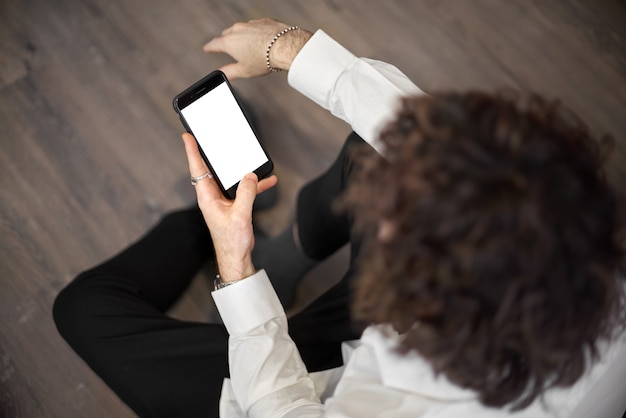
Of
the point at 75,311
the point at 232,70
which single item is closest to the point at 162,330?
the point at 75,311

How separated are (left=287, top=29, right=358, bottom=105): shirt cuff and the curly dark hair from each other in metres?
0.35

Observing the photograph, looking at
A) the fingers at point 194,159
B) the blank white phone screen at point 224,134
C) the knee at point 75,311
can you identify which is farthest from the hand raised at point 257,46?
the knee at point 75,311

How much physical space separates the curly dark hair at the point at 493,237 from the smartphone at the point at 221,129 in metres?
0.44

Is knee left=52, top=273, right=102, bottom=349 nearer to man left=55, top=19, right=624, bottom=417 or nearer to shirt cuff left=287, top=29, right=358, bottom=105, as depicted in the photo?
man left=55, top=19, right=624, bottom=417

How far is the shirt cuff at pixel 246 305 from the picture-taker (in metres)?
0.72

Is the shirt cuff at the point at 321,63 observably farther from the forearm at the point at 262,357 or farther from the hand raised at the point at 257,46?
the forearm at the point at 262,357

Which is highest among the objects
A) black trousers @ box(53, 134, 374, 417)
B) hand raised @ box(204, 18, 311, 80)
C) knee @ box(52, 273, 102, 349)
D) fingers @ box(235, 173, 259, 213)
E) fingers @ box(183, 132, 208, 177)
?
hand raised @ box(204, 18, 311, 80)

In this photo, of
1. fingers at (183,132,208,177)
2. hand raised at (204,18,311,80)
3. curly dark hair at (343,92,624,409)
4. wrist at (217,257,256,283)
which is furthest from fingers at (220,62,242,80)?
curly dark hair at (343,92,624,409)

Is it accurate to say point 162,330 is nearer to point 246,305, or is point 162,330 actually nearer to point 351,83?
point 246,305

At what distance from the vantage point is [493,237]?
409 mm

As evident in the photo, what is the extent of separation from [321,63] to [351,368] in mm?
487

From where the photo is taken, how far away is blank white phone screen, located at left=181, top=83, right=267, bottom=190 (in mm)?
864

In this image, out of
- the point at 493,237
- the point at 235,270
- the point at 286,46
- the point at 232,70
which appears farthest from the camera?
the point at 232,70

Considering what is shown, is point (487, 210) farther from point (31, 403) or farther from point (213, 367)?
point (31, 403)
